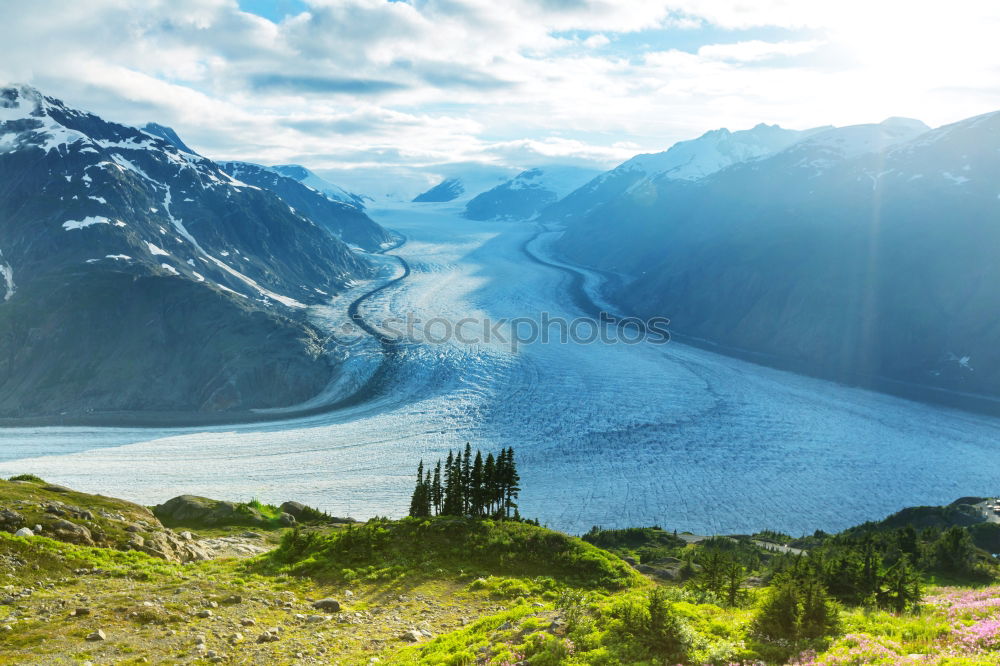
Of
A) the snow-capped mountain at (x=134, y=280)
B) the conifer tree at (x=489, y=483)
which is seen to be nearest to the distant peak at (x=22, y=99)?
the snow-capped mountain at (x=134, y=280)

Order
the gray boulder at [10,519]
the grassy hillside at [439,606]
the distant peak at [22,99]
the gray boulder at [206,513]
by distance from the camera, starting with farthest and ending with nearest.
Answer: the distant peak at [22,99]
the gray boulder at [206,513]
the gray boulder at [10,519]
the grassy hillside at [439,606]

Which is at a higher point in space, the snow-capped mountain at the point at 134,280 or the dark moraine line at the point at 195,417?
the snow-capped mountain at the point at 134,280

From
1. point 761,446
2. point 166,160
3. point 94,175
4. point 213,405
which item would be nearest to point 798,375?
point 761,446

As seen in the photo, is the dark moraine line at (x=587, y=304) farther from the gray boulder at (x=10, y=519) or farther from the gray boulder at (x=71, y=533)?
the gray boulder at (x=10, y=519)

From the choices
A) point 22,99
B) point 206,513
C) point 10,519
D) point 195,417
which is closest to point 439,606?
point 10,519

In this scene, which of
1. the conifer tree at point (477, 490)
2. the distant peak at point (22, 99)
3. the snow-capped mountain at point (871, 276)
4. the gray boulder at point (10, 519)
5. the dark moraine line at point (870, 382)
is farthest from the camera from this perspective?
the distant peak at point (22, 99)

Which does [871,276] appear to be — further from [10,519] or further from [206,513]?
[10,519]

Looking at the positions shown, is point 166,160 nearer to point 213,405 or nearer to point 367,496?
point 213,405
